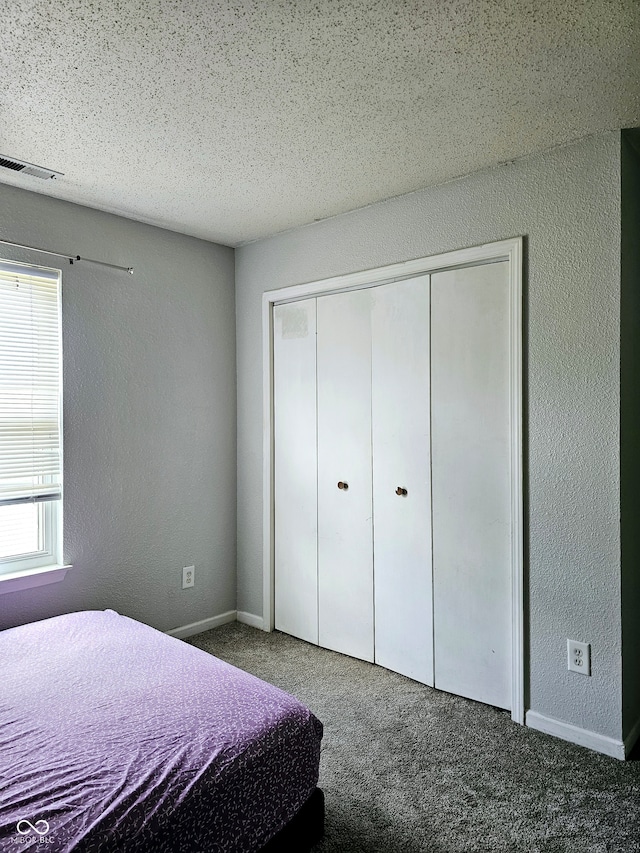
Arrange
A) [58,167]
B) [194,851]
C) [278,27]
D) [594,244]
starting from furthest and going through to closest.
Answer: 1. [58,167]
2. [594,244]
3. [278,27]
4. [194,851]

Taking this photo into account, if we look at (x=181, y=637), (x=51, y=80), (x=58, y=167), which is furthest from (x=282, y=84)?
(x=181, y=637)

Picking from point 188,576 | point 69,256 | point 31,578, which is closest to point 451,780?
point 188,576

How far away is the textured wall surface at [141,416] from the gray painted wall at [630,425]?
2.31 metres

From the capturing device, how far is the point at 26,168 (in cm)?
250

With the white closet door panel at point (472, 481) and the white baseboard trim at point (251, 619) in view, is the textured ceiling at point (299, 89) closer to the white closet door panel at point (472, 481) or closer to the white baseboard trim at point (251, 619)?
the white closet door panel at point (472, 481)

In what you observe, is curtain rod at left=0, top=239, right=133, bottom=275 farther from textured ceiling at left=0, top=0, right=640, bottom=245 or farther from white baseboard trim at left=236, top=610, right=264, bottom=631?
white baseboard trim at left=236, top=610, right=264, bottom=631

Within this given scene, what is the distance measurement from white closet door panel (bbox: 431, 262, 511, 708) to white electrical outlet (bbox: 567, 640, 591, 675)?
0.28 meters

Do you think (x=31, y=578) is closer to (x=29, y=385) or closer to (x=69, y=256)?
(x=29, y=385)

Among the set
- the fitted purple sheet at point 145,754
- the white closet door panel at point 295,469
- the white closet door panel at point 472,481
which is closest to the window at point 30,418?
the fitted purple sheet at point 145,754

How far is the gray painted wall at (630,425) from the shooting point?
221 centimetres

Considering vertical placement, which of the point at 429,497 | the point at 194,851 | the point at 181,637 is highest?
the point at 429,497

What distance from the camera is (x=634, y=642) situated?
234 cm

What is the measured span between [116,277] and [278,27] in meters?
1.84

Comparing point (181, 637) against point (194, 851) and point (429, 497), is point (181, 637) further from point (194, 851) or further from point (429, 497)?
point (194, 851)
